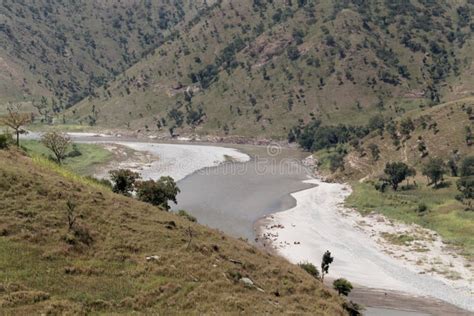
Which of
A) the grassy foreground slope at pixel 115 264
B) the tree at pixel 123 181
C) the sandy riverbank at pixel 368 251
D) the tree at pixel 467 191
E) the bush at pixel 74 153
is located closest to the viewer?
the grassy foreground slope at pixel 115 264

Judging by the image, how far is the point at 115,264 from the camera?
33.4 metres

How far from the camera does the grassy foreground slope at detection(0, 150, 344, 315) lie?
29078 mm

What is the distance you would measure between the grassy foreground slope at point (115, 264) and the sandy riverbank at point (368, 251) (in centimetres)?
2781

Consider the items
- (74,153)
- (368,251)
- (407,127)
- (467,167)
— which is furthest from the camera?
(74,153)

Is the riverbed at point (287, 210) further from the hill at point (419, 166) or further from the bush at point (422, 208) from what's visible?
the bush at point (422, 208)

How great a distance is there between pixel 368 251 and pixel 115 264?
5518 cm

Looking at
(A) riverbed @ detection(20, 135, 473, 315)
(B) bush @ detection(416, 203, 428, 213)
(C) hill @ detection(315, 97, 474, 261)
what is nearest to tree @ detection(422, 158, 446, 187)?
(C) hill @ detection(315, 97, 474, 261)

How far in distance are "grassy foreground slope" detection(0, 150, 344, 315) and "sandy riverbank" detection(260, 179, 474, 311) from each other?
91.2ft

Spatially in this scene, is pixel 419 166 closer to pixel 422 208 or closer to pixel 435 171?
pixel 435 171

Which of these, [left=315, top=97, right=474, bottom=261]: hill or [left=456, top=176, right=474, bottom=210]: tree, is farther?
[left=456, top=176, right=474, bottom=210]: tree

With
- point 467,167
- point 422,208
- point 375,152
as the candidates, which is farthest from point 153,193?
point 375,152

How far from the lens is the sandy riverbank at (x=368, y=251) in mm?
63594

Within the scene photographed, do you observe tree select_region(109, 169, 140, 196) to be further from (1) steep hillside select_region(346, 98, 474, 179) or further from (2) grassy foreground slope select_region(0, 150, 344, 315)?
(1) steep hillside select_region(346, 98, 474, 179)

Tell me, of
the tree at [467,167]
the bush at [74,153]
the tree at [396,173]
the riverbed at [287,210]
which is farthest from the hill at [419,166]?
the bush at [74,153]
